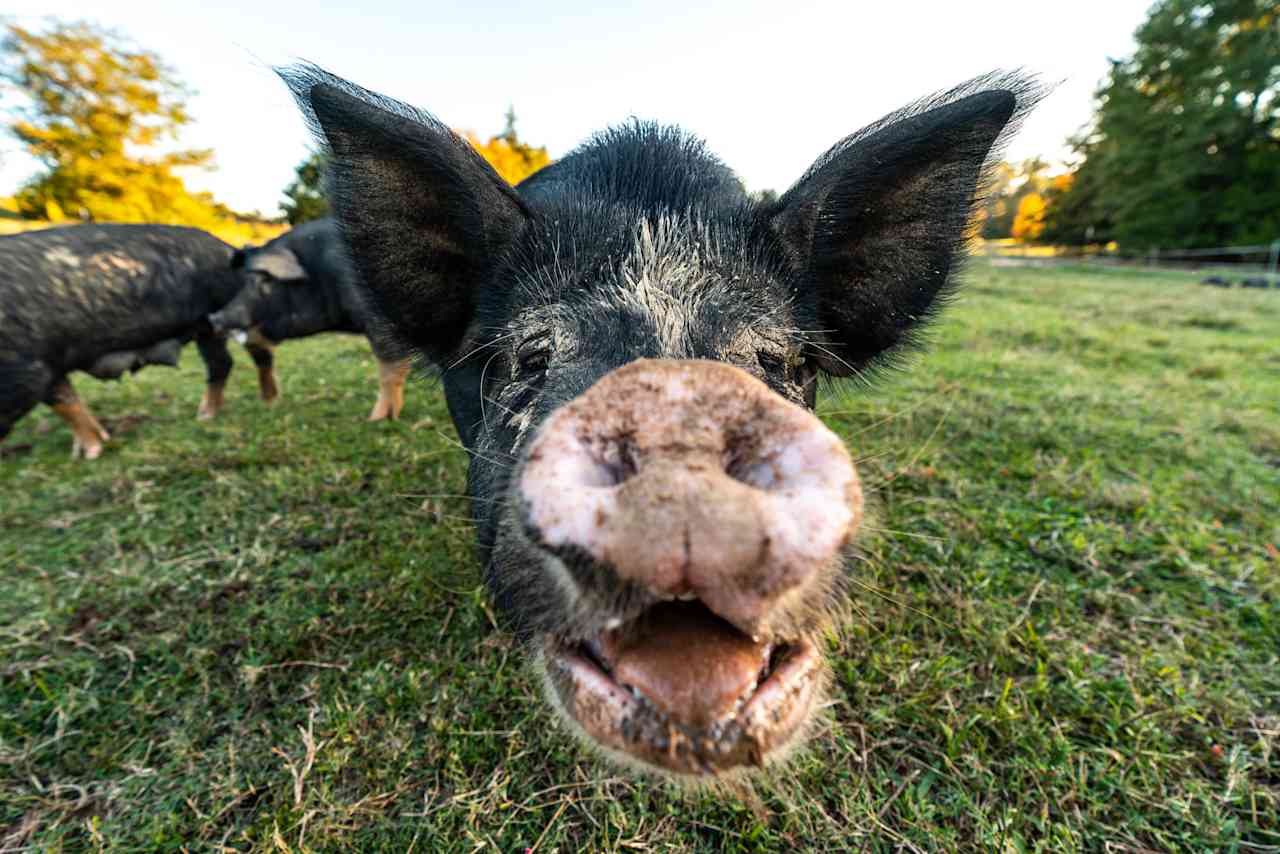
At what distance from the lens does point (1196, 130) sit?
35.9 metres

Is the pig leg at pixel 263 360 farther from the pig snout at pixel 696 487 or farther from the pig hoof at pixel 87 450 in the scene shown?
the pig snout at pixel 696 487

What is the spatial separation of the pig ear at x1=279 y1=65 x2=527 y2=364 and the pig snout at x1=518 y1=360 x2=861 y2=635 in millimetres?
1428

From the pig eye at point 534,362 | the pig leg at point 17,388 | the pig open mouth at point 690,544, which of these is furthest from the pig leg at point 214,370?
the pig open mouth at point 690,544

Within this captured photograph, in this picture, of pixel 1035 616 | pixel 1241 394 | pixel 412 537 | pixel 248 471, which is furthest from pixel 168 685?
A: pixel 1241 394

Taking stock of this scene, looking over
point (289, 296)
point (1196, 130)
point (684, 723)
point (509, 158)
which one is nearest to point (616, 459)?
point (684, 723)

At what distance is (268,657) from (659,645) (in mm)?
2505

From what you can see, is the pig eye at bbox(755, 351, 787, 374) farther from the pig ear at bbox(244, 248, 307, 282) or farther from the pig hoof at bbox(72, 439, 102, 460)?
the pig ear at bbox(244, 248, 307, 282)

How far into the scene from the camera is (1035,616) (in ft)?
9.66

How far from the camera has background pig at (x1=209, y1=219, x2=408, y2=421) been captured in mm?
7105

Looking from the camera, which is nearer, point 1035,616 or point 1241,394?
point 1035,616

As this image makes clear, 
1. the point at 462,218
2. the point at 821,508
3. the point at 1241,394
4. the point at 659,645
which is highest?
the point at 462,218

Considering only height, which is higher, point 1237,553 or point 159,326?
point 159,326

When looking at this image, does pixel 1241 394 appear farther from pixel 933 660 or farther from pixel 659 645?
pixel 659 645

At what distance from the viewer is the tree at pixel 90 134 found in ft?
90.3
